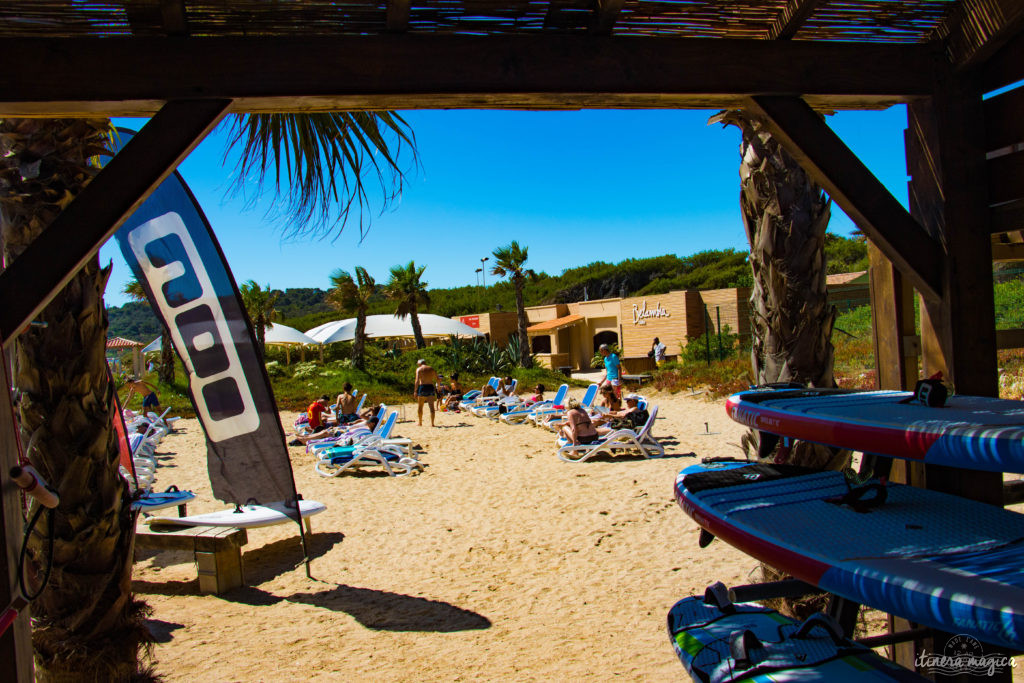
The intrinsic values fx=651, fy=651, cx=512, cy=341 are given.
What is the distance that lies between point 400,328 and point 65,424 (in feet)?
98.0

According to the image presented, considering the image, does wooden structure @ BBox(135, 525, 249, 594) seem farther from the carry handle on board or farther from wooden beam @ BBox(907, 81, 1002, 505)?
wooden beam @ BBox(907, 81, 1002, 505)

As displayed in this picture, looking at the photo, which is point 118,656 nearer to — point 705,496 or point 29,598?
point 29,598

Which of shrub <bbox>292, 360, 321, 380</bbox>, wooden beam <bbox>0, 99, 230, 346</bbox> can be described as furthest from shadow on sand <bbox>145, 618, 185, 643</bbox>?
shrub <bbox>292, 360, 321, 380</bbox>

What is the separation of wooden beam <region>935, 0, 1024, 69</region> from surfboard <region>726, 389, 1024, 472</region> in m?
1.37

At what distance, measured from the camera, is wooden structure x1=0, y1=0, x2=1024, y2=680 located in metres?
2.26

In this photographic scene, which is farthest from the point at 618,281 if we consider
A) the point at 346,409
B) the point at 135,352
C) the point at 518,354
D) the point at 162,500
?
the point at 162,500

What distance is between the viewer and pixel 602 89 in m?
2.53

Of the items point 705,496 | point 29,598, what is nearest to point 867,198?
point 705,496

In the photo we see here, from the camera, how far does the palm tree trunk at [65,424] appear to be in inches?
132

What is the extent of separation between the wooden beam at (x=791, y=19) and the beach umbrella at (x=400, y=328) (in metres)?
28.1

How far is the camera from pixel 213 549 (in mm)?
5719

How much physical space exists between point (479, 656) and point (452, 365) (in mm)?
23441

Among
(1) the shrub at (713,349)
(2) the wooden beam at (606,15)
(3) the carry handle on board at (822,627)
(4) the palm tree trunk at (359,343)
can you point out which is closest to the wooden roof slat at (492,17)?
(2) the wooden beam at (606,15)

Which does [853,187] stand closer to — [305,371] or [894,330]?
[894,330]
